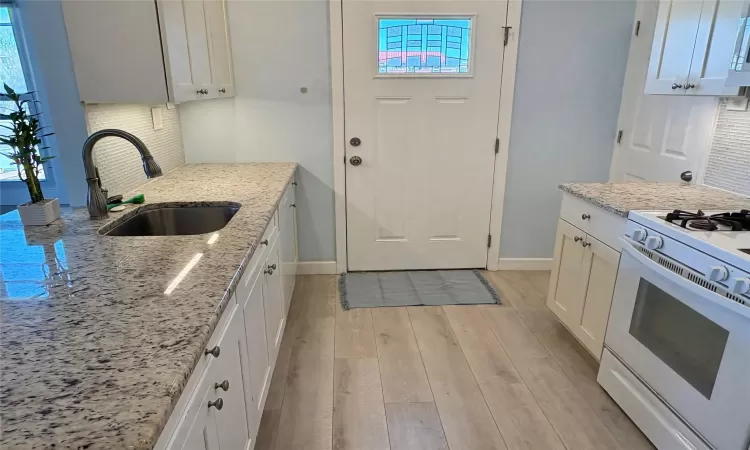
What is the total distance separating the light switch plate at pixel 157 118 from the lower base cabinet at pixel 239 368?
94 centimetres

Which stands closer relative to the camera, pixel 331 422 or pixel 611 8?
pixel 331 422

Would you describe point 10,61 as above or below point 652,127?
above

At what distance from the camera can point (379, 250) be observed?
349cm

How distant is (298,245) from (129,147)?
1442mm

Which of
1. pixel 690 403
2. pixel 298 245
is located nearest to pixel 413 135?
pixel 298 245

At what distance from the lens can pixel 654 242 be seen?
174 cm

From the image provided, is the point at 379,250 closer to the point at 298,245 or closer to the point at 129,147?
the point at 298,245

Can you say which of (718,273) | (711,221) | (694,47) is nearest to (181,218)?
(718,273)

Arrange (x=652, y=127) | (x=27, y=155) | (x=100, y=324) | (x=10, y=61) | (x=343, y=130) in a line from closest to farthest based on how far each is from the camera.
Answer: (x=100, y=324)
(x=27, y=155)
(x=10, y=61)
(x=652, y=127)
(x=343, y=130)

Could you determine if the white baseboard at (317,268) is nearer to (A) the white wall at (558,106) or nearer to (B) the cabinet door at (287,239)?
(B) the cabinet door at (287,239)

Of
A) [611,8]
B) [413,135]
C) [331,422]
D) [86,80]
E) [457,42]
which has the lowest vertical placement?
[331,422]

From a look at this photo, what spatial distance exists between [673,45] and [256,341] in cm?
245

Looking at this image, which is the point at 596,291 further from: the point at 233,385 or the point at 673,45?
the point at 233,385

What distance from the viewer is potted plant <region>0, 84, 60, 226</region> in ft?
5.05
